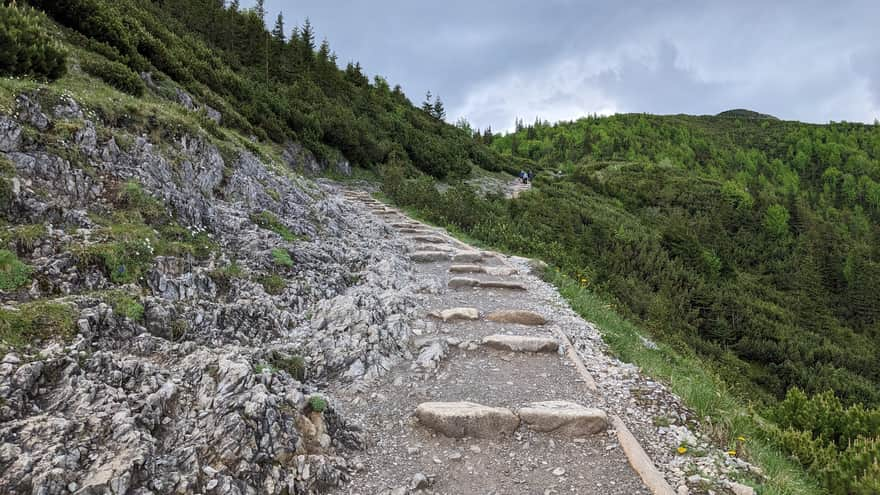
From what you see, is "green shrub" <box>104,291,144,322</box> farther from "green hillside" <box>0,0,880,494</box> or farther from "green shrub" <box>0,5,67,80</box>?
"green shrub" <box>0,5,67,80</box>

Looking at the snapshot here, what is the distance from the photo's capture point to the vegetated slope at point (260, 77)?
14.4 m

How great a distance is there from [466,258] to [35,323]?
10.1 metres

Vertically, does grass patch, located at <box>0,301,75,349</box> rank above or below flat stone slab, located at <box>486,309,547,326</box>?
above

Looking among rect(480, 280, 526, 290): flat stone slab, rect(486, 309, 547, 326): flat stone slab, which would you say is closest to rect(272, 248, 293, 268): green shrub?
rect(486, 309, 547, 326): flat stone slab

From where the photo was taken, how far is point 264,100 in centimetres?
2344

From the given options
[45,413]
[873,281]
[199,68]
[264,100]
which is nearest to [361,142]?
[264,100]

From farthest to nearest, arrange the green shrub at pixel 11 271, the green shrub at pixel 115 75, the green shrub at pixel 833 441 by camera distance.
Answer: the green shrub at pixel 115 75
the green shrub at pixel 11 271
the green shrub at pixel 833 441

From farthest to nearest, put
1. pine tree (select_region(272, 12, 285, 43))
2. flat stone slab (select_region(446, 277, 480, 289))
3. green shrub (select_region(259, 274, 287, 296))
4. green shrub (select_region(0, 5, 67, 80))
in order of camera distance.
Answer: pine tree (select_region(272, 12, 285, 43))
flat stone slab (select_region(446, 277, 480, 289))
green shrub (select_region(0, 5, 67, 80))
green shrub (select_region(259, 274, 287, 296))

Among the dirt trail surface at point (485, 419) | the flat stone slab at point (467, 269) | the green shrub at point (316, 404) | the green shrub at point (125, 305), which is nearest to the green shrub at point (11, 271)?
the green shrub at point (125, 305)

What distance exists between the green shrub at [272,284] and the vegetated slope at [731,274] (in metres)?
7.58

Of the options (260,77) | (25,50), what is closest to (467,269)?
(25,50)

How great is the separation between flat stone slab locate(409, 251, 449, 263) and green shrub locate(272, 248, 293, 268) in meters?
4.80

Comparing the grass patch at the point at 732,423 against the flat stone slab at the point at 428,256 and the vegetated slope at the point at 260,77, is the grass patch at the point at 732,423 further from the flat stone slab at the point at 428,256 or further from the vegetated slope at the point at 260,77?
the vegetated slope at the point at 260,77

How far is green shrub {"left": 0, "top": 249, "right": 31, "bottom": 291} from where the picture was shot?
483 cm
